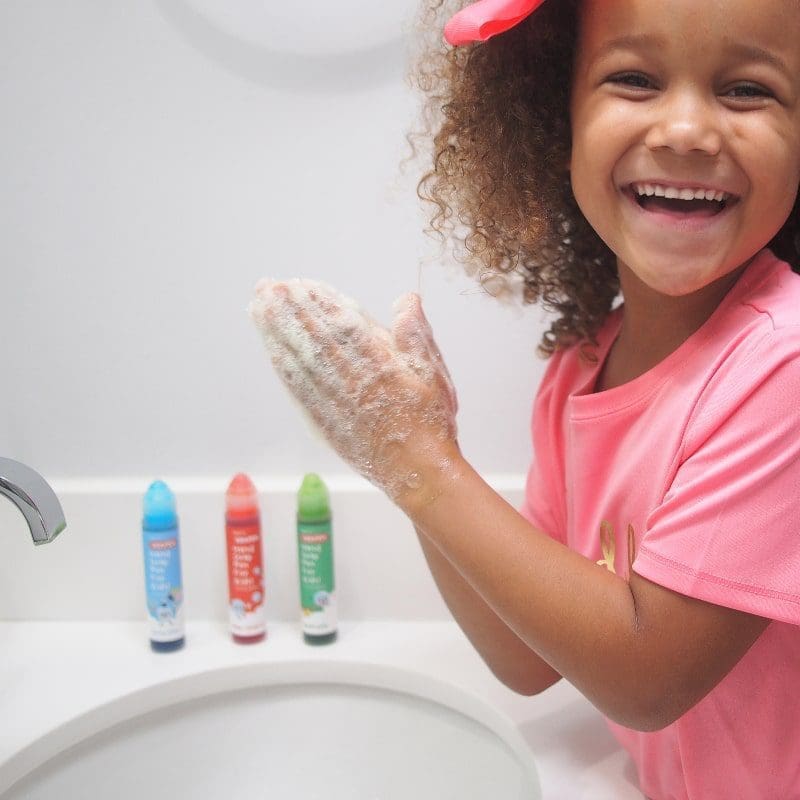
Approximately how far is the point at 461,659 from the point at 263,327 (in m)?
0.46

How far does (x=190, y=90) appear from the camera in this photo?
0.98 meters

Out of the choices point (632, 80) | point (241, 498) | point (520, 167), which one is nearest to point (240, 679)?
point (241, 498)

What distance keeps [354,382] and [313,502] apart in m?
0.35

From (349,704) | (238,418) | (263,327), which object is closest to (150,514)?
(238,418)

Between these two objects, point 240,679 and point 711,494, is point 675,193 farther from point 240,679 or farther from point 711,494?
point 240,679

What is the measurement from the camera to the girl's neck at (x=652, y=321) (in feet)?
2.36

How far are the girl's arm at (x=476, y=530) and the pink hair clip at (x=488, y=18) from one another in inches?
7.4

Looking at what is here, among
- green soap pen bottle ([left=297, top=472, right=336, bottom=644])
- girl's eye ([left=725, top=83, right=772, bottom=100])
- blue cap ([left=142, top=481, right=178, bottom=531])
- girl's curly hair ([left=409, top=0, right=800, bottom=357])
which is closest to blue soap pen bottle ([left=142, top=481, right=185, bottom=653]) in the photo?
blue cap ([left=142, top=481, right=178, bottom=531])

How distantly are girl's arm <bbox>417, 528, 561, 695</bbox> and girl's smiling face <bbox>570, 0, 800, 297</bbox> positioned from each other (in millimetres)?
323

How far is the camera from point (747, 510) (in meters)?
0.57

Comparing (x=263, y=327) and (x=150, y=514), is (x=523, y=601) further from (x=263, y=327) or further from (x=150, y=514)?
(x=150, y=514)

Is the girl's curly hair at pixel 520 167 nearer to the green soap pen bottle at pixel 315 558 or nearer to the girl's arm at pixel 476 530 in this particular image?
the girl's arm at pixel 476 530

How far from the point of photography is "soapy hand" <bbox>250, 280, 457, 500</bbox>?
2.12 ft

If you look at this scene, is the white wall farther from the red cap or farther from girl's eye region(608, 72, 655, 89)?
girl's eye region(608, 72, 655, 89)
